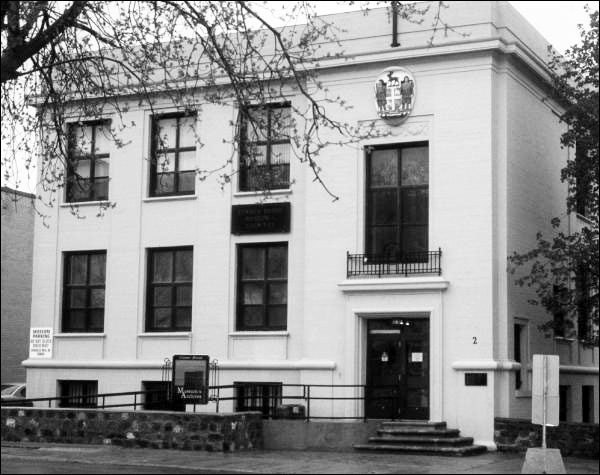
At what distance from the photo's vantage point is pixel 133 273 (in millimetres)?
28547

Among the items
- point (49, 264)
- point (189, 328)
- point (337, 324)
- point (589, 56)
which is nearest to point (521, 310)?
point (337, 324)

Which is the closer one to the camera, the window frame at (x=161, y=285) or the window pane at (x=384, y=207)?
the window pane at (x=384, y=207)

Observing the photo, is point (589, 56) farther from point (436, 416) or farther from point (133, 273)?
point (133, 273)

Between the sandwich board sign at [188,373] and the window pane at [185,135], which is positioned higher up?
the window pane at [185,135]

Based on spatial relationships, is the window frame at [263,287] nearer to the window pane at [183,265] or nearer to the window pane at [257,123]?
the window pane at [183,265]

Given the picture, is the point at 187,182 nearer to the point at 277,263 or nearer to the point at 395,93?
the point at 277,263

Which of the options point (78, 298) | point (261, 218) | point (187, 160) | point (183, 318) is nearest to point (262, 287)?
point (261, 218)

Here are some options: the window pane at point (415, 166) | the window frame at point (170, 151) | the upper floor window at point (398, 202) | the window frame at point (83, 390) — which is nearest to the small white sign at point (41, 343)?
the window frame at point (83, 390)

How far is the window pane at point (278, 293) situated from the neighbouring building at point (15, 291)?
20357 mm

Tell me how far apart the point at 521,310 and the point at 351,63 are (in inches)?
269

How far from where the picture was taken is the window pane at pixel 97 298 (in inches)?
1148

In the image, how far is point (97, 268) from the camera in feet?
96.4

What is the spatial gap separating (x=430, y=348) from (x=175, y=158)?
8.43 metres

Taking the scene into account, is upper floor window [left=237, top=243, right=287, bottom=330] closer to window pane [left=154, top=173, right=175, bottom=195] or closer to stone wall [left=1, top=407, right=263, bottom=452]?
window pane [left=154, top=173, right=175, bottom=195]
